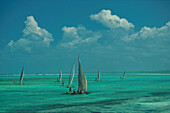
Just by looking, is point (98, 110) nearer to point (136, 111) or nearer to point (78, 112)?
point (78, 112)

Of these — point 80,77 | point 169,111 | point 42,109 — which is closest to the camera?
point 169,111

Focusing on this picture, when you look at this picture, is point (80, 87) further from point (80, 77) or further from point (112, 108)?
point (112, 108)

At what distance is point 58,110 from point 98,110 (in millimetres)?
5324

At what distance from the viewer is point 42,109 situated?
1220 inches

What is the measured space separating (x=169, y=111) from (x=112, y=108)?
7.37 metres

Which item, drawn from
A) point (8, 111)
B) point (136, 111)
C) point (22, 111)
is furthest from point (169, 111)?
point (8, 111)

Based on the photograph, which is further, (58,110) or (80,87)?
(80,87)

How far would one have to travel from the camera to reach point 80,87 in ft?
151

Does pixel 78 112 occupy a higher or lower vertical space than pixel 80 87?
lower

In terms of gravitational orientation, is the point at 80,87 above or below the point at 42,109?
above

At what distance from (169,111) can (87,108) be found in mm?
10750

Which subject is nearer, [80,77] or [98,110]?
[98,110]

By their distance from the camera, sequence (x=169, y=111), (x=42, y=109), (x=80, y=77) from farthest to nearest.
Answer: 1. (x=80, y=77)
2. (x=42, y=109)
3. (x=169, y=111)

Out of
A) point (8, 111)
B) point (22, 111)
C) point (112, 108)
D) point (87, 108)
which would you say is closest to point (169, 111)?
point (112, 108)
